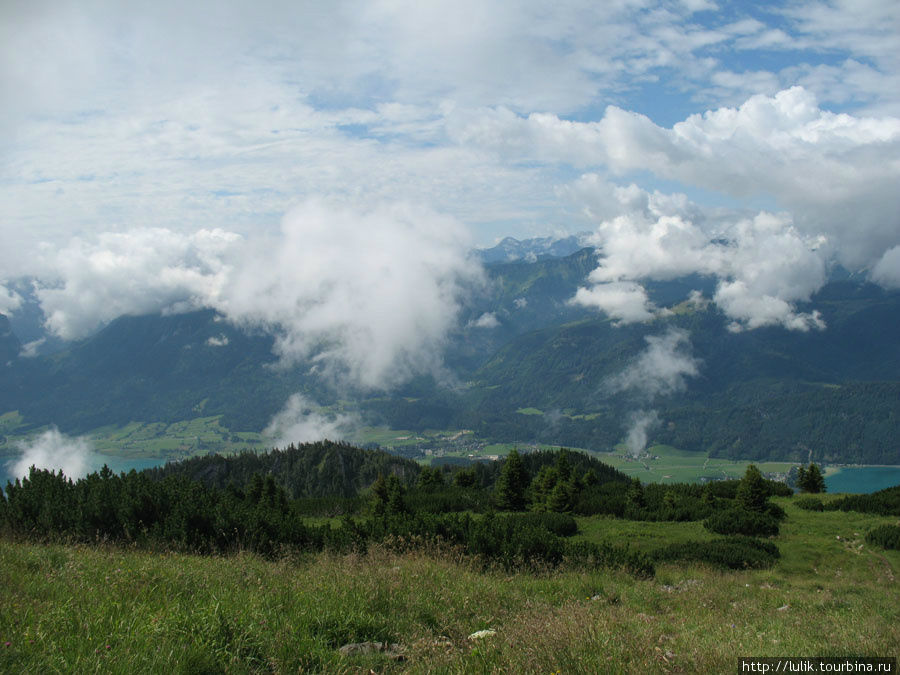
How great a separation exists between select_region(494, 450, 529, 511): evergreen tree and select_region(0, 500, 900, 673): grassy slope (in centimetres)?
3333

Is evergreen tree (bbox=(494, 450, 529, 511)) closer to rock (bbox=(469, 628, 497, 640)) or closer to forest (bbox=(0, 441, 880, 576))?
forest (bbox=(0, 441, 880, 576))

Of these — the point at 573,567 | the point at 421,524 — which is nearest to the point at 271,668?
the point at 573,567

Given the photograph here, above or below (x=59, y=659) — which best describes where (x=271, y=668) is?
below

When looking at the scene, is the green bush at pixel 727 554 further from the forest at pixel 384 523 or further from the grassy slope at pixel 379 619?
the grassy slope at pixel 379 619

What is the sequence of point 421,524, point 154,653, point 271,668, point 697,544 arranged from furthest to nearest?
1. point 697,544
2. point 421,524
3. point 271,668
4. point 154,653

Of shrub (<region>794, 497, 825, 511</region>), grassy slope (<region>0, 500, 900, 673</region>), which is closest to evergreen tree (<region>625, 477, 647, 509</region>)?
shrub (<region>794, 497, 825, 511</region>)

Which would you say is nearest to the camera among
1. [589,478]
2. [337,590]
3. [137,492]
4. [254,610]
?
[254,610]

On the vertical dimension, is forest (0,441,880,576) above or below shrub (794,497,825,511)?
above

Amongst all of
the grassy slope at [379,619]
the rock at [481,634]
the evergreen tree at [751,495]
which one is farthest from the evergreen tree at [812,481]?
the rock at [481,634]

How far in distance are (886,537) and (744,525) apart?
5.73m

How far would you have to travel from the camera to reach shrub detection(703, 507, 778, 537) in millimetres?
26609

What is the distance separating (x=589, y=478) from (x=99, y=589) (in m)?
45.5

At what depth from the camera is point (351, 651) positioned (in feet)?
22.2

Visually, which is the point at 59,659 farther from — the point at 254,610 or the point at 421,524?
the point at 421,524
